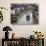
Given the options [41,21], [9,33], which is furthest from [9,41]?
[41,21]

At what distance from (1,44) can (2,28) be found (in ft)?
1.45

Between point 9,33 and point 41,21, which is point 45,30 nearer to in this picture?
point 41,21

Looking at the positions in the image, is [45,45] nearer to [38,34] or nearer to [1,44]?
[38,34]

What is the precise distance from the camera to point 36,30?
3992 mm

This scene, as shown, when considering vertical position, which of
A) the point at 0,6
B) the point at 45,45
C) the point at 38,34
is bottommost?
the point at 45,45

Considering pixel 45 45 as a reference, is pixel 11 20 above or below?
above

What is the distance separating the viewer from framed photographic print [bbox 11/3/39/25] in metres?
3.96

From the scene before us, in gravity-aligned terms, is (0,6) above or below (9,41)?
above

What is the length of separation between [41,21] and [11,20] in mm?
827

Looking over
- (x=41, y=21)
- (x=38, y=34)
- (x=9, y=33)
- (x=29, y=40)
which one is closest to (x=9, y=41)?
(x=9, y=33)

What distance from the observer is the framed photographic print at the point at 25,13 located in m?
3.96

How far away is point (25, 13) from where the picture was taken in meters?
3.95

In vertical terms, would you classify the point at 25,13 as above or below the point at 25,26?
above

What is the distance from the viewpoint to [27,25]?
3.98 m
